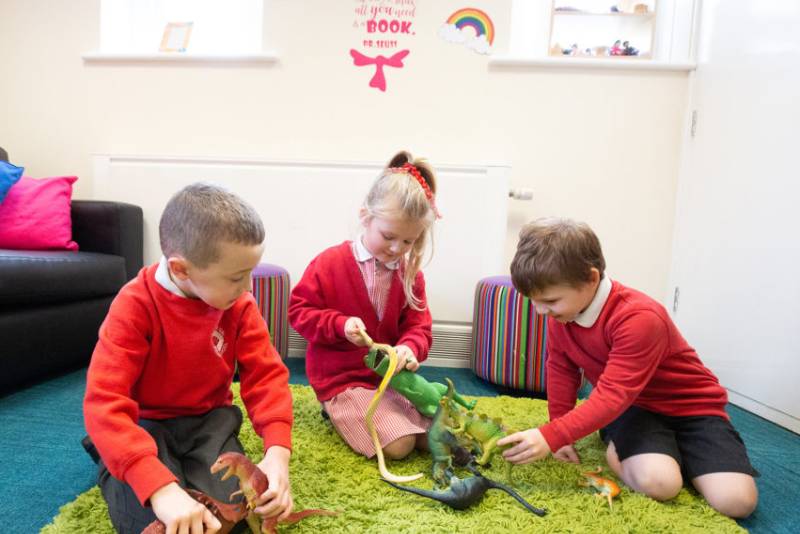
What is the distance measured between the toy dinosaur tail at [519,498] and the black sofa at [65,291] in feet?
4.12

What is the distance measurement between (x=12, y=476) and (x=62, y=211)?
3.40ft

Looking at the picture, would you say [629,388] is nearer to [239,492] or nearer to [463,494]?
[463,494]

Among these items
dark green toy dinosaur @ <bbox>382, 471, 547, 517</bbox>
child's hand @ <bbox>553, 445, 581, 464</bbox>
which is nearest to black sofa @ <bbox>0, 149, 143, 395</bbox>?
dark green toy dinosaur @ <bbox>382, 471, 547, 517</bbox>

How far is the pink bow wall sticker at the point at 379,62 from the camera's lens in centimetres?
198

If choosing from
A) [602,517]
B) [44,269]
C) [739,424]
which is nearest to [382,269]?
[602,517]

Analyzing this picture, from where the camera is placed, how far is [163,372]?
0.84m

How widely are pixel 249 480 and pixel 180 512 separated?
0.09m

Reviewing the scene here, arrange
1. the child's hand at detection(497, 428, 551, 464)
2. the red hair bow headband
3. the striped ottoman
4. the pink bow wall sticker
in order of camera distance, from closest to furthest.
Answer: the child's hand at detection(497, 428, 551, 464) < the red hair bow headband < the striped ottoman < the pink bow wall sticker

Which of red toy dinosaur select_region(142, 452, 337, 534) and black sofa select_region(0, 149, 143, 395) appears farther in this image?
black sofa select_region(0, 149, 143, 395)

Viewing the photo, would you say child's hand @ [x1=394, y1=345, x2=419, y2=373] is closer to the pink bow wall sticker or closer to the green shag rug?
the green shag rug

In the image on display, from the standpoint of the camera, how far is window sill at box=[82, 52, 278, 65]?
2010 mm

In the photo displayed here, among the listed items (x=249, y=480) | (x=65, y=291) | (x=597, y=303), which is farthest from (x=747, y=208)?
(x=65, y=291)

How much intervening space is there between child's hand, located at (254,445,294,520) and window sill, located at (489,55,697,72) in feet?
5.41

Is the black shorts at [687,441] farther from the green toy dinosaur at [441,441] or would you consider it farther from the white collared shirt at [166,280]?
the white collared shirt at [166,280]
